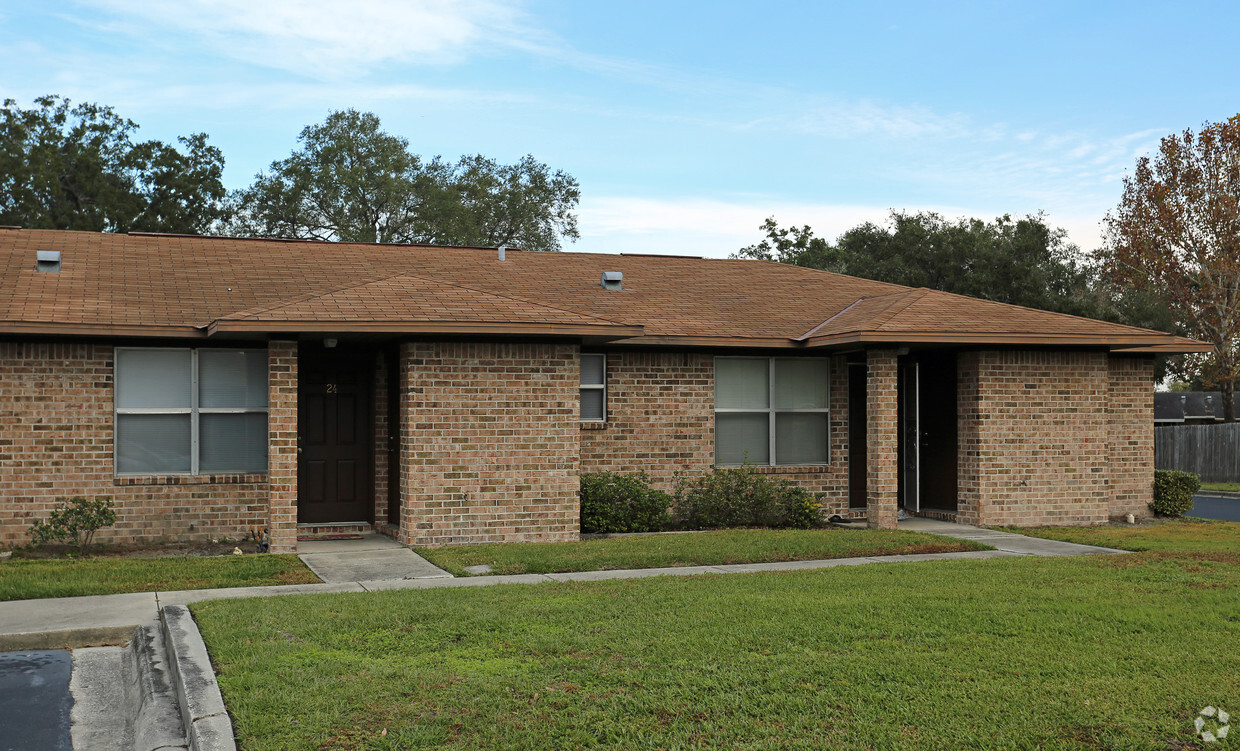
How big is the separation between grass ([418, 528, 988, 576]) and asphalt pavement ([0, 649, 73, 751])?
3671mm

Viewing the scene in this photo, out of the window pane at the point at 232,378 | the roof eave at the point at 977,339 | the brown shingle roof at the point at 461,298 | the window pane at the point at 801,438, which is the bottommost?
the window pane at the point at 801,438

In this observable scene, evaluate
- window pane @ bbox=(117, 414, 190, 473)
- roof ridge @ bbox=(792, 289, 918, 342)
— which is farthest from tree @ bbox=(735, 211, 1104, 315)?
window pane @ bbox=(117, 414, 190, 473)

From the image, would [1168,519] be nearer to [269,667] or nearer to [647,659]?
[647,659]

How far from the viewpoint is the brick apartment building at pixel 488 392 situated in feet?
39.5

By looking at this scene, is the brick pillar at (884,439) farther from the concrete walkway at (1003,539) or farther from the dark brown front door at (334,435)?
the dark brown front door at (334,435)

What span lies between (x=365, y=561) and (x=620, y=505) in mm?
3677

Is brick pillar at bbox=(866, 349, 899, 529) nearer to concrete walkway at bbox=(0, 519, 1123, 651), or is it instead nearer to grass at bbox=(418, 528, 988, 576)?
concrete walkway at bbox=(0, 519, 1123, 651)

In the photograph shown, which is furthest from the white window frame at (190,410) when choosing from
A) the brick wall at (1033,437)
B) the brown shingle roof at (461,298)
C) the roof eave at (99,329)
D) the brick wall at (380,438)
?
the brick wall at (1033,437)

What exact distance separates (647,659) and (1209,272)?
33.0 metres

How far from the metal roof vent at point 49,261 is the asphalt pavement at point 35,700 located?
7.52 m

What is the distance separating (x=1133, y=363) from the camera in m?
16.3

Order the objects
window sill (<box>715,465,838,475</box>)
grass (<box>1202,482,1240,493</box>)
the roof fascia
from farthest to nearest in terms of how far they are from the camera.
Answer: grass (<box>1202,482,1240,493</box>) < window sill (<box>715,465,838,475</box>) < the roof fascia

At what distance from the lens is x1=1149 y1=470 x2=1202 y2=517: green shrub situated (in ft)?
53.8

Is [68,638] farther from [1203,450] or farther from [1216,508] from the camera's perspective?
[1203,450]
